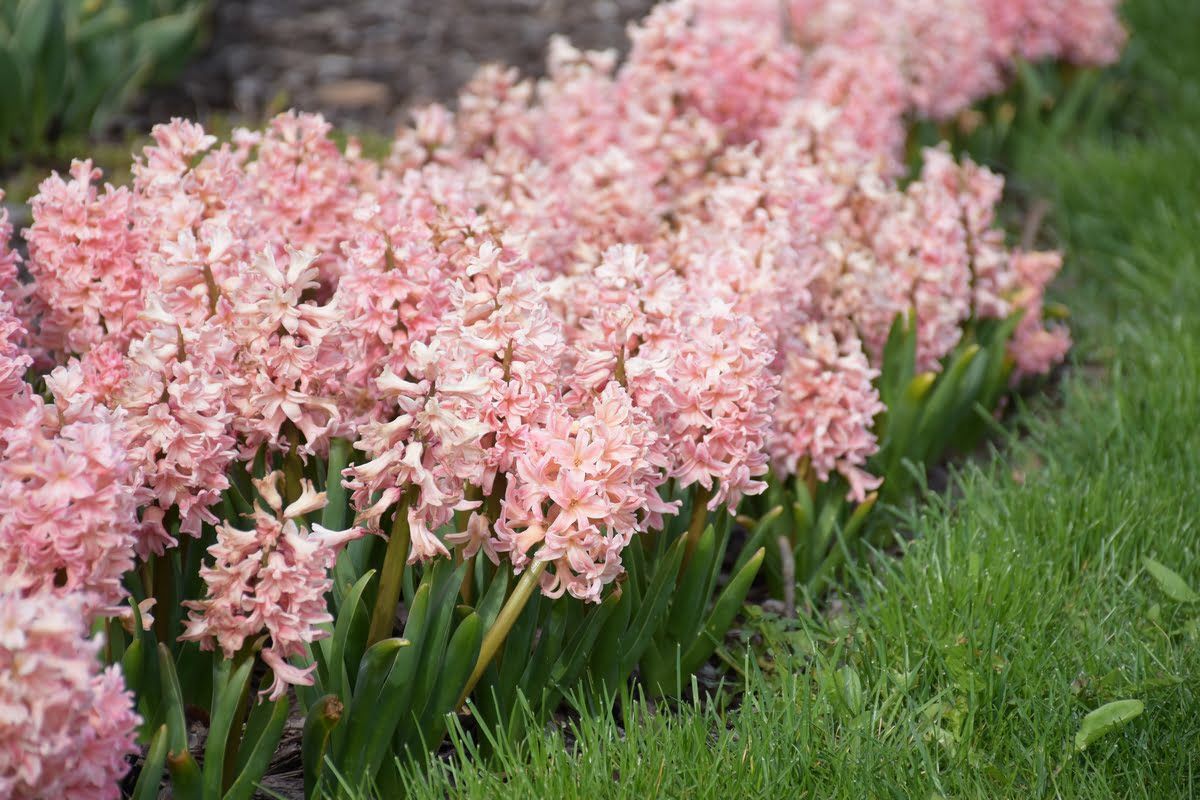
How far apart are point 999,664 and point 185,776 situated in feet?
5.16

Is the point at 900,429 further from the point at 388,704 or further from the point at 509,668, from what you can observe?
the point at 388,704

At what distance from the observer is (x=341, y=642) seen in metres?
2.22

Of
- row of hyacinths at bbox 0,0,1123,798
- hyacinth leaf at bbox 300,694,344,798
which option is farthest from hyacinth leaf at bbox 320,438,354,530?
hyacinth leaf at bbox 300,694,344,798

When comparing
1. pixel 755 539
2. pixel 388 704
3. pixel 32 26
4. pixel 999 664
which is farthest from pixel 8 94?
pixel 999 664

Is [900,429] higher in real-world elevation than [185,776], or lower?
lower

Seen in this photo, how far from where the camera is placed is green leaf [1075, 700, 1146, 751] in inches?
94.0

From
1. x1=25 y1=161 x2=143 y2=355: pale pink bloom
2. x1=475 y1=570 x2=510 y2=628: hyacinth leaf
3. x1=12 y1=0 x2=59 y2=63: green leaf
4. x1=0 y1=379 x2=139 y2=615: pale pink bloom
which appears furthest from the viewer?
x1=12 y1=0 x2=59 y2=63: green leaf

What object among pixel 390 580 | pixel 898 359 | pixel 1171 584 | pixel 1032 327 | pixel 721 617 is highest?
pixel 390 580

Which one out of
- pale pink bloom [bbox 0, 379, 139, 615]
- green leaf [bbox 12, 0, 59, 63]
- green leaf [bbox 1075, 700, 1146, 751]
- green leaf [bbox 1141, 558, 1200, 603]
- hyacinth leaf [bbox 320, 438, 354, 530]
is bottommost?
green leaf [bbox 1141, 558, 1200, 603]

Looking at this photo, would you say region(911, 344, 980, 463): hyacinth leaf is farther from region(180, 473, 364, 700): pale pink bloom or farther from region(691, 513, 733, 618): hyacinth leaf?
region(180, 473, 364, 700): pale pink bloom

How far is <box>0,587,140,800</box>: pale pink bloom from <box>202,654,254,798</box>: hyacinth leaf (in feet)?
0.92

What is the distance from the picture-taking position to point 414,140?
12.3 ft

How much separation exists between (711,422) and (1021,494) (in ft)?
3.80

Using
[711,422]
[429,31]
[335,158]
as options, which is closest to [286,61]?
[429,31]
